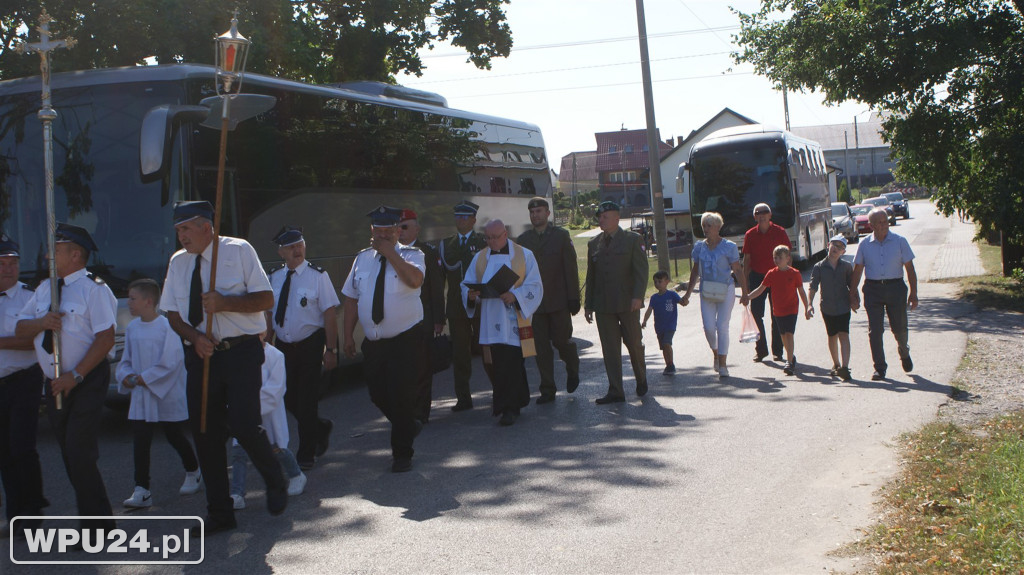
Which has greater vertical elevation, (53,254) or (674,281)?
(53,254)

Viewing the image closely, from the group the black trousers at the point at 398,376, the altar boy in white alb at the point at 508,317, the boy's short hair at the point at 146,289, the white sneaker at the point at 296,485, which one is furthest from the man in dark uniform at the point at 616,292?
the boy's short hair at the point at 146,289

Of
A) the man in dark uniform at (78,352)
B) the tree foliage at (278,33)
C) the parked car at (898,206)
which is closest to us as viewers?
the man in dark uniform at (78,352)

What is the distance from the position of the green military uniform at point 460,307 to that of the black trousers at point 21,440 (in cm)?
431

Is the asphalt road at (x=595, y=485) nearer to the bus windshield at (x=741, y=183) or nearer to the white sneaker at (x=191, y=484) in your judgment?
the white sneaker at (x=191, y=484)

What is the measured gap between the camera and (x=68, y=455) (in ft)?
17.7

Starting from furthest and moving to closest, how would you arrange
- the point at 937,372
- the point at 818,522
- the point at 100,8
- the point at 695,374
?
the point at 100,8
the point at 695,374
the point at 937,372
the point at 818,522

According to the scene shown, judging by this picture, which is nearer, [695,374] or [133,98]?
[133,98]

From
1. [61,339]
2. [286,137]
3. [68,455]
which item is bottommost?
[68,455]

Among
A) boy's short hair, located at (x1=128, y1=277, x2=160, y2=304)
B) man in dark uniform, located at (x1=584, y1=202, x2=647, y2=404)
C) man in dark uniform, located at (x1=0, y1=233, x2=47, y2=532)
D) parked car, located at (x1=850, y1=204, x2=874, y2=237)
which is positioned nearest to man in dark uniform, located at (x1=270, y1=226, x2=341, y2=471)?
boy's short hair, located at (x1=128, y1=277, x2=160, y2=304)

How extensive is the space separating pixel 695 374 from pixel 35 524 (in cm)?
683

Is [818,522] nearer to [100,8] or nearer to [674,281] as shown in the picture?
[100,8]

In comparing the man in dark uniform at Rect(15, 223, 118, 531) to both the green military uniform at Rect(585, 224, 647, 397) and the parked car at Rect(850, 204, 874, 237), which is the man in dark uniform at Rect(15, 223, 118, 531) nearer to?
the green military uniform at Rect(585, 224, 647, 397)

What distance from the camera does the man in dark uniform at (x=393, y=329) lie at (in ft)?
22.7

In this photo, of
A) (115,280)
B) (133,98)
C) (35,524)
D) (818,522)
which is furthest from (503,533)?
(133,98)
